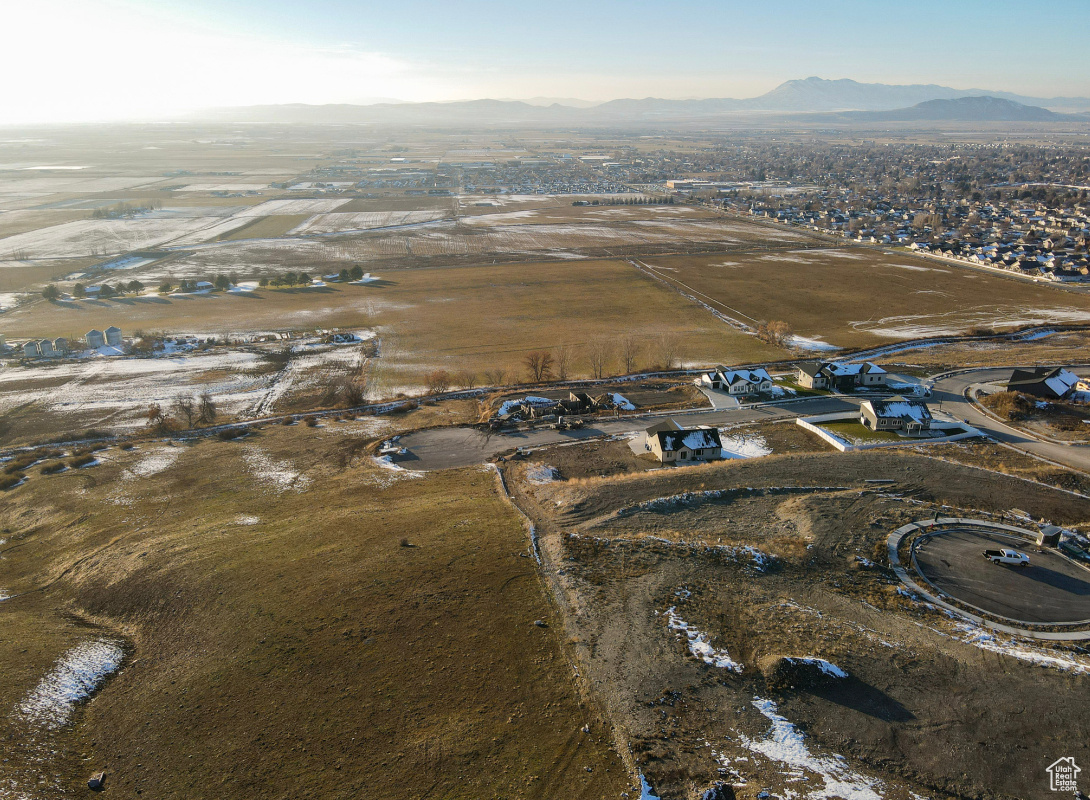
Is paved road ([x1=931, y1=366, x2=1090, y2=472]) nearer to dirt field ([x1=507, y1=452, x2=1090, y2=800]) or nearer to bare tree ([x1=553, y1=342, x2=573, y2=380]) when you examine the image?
dirt field ([x1=507, y1=452, x2=1090, y2=800])

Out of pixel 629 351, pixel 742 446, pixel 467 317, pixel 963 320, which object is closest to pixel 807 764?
pixel 742 446

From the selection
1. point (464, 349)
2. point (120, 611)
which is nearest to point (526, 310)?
point (464, 349)

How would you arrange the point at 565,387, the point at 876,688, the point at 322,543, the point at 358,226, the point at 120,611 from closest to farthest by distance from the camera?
the point at 876,688 < the point at 120,611 < the point at 322,543 < the point at 565,387 < the point at 358,226

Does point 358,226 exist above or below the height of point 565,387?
above

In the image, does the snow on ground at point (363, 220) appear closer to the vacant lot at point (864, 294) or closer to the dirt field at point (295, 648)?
the vacant lot at point (864, 294)

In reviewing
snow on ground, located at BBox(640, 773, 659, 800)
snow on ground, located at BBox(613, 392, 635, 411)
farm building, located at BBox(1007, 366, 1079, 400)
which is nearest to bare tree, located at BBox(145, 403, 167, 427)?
snow on ground, located at BBox(613, 392, 635, 411)

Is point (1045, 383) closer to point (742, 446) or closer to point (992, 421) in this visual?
point (992, 421)

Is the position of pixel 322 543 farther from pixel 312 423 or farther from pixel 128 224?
pixel 128 224
